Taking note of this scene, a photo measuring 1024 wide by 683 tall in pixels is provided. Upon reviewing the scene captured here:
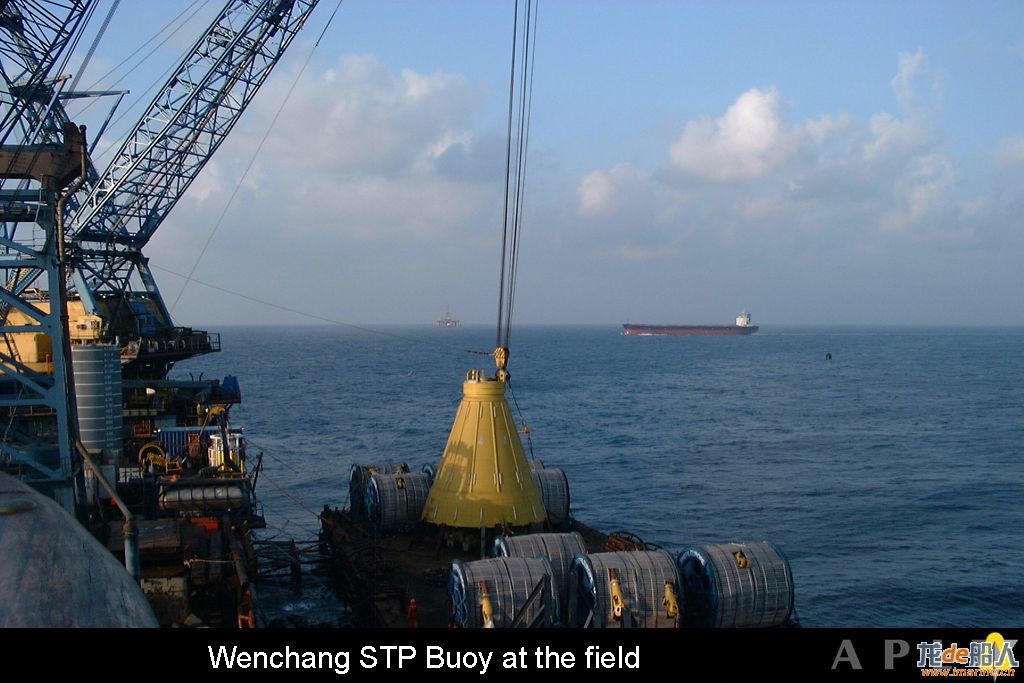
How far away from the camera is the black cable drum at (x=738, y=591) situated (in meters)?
18.1

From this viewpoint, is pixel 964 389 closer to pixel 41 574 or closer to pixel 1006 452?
pixel 1006 452

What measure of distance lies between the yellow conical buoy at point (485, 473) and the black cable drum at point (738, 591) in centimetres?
583

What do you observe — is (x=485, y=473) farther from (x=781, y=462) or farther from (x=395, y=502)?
(x=781, y=462)

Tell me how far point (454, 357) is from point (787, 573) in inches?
6582

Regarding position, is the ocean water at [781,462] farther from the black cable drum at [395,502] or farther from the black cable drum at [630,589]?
the black cable drum at [630,589]

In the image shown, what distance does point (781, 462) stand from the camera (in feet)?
191

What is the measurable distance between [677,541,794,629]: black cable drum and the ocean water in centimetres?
1363

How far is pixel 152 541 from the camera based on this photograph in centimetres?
1781

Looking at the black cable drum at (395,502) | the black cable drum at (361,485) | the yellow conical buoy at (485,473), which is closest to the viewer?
the yellow conical buoy at (485,473)

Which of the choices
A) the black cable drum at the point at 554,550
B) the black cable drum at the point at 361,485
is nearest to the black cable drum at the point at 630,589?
the black cable drum at the point at 554,550

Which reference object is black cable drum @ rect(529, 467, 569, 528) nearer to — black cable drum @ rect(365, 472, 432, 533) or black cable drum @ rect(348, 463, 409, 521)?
black cable drum @ rect(365, 472, 432, 533)

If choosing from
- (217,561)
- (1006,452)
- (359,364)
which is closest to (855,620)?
(217,561)

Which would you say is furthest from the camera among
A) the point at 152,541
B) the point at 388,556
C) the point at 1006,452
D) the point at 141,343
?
the point at 1006,452

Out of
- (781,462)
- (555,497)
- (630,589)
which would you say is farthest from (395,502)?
(781,462)
